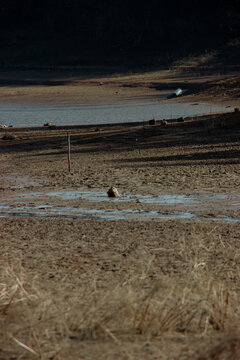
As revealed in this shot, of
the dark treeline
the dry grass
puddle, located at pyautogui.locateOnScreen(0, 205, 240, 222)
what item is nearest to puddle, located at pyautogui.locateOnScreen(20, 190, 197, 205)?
puddle, located at pyautogui.locateOnScreen(0, 205, 240, 222)

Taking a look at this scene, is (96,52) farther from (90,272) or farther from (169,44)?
(90,272)

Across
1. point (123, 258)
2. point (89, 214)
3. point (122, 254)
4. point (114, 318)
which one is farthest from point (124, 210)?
point (114, 318)

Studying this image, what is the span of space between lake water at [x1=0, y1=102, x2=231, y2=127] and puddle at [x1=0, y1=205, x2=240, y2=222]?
13944 mm

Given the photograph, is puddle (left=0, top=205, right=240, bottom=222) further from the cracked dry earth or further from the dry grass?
the dry grass

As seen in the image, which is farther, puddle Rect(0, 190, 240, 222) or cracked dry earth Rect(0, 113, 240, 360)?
puddle Rect(0, 190, 240, 222)

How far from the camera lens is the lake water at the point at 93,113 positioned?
76.4 ft

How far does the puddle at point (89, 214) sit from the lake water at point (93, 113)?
1394cm

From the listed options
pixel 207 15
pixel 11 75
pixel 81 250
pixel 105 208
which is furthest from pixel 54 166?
pixel 207 15

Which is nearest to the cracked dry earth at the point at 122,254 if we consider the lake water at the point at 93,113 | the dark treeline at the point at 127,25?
the lake water at the point at 93,113

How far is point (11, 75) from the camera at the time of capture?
4456 centimetres

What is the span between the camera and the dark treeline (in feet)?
171

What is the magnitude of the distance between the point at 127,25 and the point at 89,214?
49.1 meters

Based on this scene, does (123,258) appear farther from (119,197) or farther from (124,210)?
(119,197)

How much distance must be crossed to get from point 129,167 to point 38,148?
176 inches
